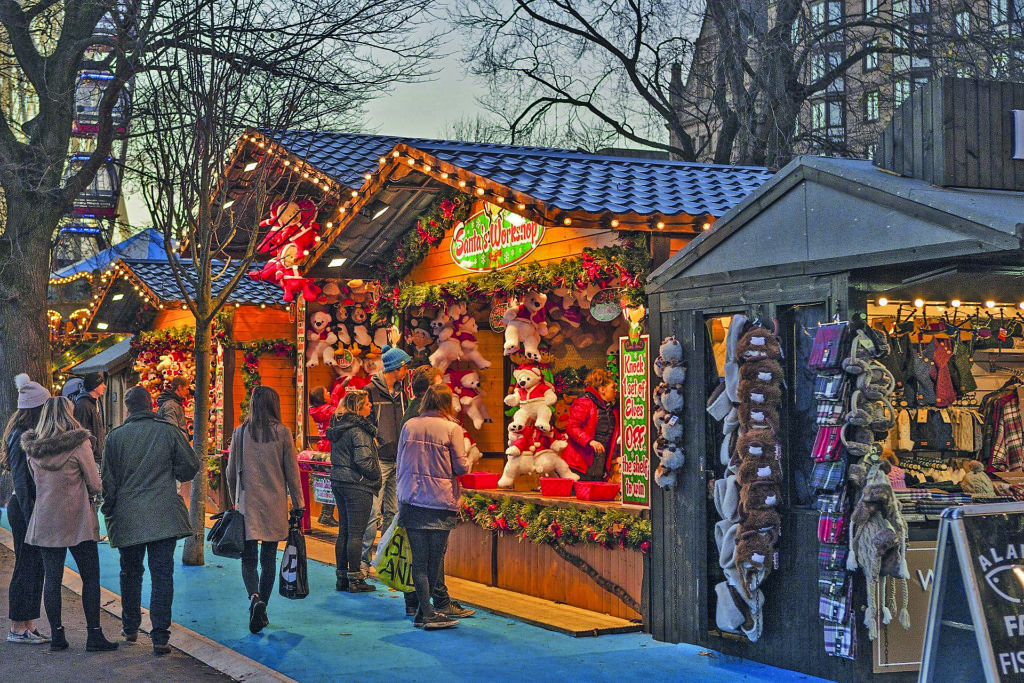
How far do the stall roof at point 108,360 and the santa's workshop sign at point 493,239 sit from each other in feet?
49.0

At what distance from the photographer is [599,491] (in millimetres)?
9367

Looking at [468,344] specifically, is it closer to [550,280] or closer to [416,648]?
[550,280]

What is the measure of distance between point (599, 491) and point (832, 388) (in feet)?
10.3

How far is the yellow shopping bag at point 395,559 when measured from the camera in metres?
8.91

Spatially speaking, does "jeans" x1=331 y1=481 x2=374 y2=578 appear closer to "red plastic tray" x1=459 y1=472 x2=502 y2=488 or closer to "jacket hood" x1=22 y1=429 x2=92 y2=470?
"red plastic tray" x1=459 y1=472 x2=502 y2=488

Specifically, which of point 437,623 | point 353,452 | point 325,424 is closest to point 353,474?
point 353,452

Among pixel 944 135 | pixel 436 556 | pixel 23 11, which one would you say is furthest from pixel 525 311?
pixel 23 11

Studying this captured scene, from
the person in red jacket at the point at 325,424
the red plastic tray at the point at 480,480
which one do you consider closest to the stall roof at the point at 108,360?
the person in red jacket at the point at 325,424

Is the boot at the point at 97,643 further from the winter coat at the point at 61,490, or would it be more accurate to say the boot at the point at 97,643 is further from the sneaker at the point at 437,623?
the sneaker at the point at 437,623

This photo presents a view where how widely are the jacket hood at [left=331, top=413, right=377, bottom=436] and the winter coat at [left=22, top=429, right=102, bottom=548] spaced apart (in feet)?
7.83

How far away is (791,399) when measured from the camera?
7.10 meters

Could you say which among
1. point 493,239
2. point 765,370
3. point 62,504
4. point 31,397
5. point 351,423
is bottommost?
point 62,504

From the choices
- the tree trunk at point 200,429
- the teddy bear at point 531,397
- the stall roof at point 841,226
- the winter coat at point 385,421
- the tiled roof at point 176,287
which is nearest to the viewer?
the stall roof at point 841,226

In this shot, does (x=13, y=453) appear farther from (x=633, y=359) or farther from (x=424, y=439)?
(x=633, y=359)
